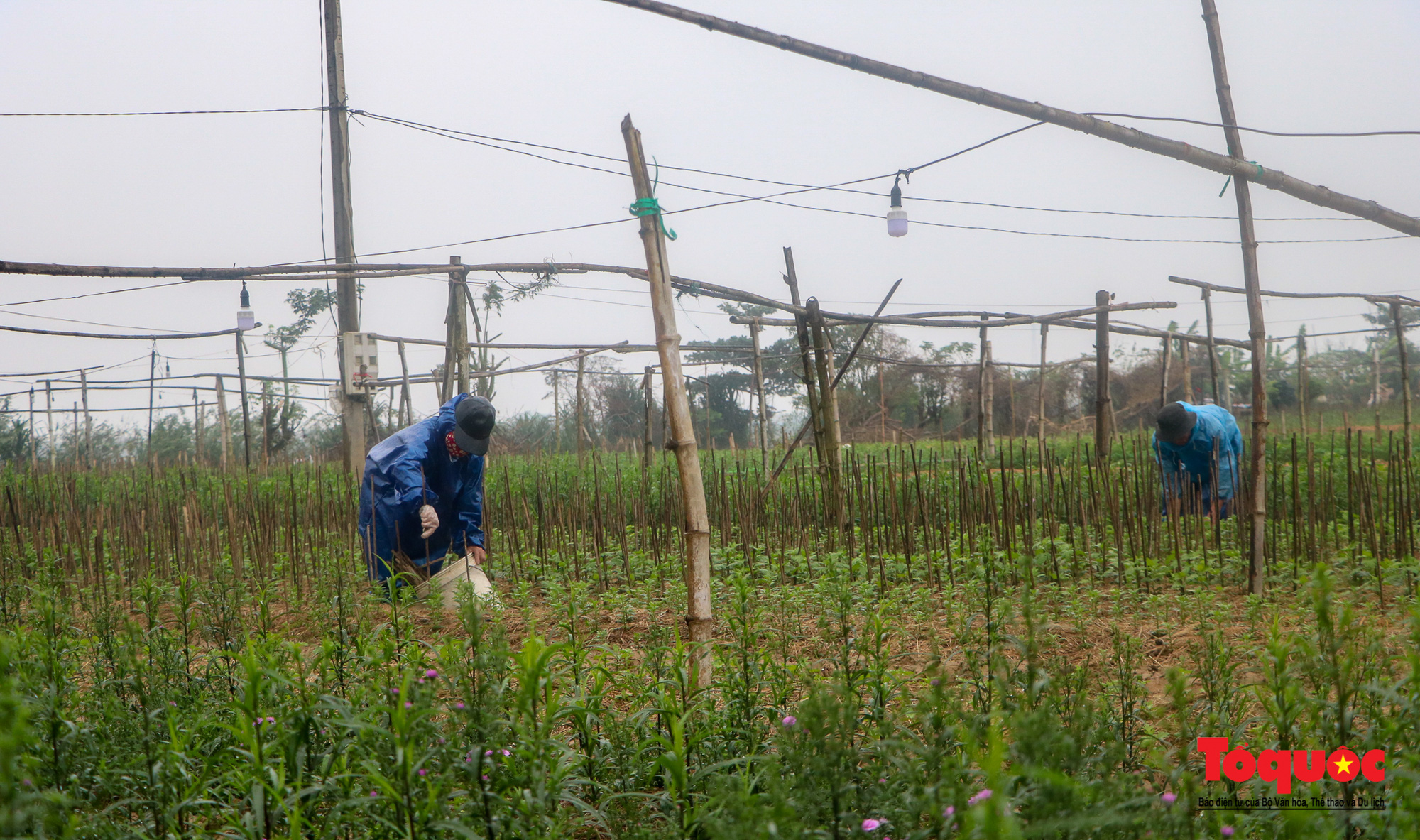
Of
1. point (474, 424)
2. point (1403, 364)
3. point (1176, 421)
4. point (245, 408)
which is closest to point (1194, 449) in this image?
point (1176, 421)

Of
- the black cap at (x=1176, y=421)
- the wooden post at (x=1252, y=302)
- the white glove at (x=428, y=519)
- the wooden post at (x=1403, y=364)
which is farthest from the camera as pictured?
the wooden post at (x=1403, y=364)

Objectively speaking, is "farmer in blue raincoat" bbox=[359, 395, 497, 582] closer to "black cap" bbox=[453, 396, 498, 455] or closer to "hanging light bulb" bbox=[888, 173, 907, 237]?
"black cap" bbox=[453, 396, 498, 455]

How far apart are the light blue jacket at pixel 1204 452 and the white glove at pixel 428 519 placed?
4.58 m

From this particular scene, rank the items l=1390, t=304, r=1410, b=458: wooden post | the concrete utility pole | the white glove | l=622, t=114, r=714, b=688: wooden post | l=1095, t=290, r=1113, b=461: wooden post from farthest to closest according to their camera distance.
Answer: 1. the concrete utility pole
2. l=1390, t=304, r=1410, b=458: wooden post
3. l=1095, t=290, r=1113, b=461: wooden post
4. the white glove
5. l=622, t=114, r=714, b=688: wooden post

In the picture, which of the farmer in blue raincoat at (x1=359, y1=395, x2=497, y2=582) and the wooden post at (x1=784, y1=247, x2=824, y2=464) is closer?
the farmer in blue raincoat at (x1=359, y1=395, x2=497, y2=582)

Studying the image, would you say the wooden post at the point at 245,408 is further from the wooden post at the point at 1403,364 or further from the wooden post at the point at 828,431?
the wooden post at the point at 1403,364

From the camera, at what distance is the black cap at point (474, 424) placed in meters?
4.86

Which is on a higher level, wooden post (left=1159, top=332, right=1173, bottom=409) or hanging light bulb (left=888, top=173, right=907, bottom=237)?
hanging light bulb (left=888, top=173, right=907, bottom=237)

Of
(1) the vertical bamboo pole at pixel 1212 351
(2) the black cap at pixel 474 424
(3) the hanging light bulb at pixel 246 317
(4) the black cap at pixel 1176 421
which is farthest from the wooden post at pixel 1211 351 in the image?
(3) the hanging light bulb at pixel 246 317

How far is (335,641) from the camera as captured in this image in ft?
9.16

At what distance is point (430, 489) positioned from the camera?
16.8 feet

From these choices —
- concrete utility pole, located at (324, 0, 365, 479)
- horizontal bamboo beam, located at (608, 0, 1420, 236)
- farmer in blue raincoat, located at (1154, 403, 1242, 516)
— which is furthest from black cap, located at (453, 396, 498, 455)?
concrete utility pole, located at (324, 0, 365, 479)

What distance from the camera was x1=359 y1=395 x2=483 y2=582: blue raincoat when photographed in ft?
15.8

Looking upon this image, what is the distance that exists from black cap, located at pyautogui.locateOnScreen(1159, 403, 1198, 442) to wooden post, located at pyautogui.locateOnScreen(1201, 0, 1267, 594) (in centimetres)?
205
